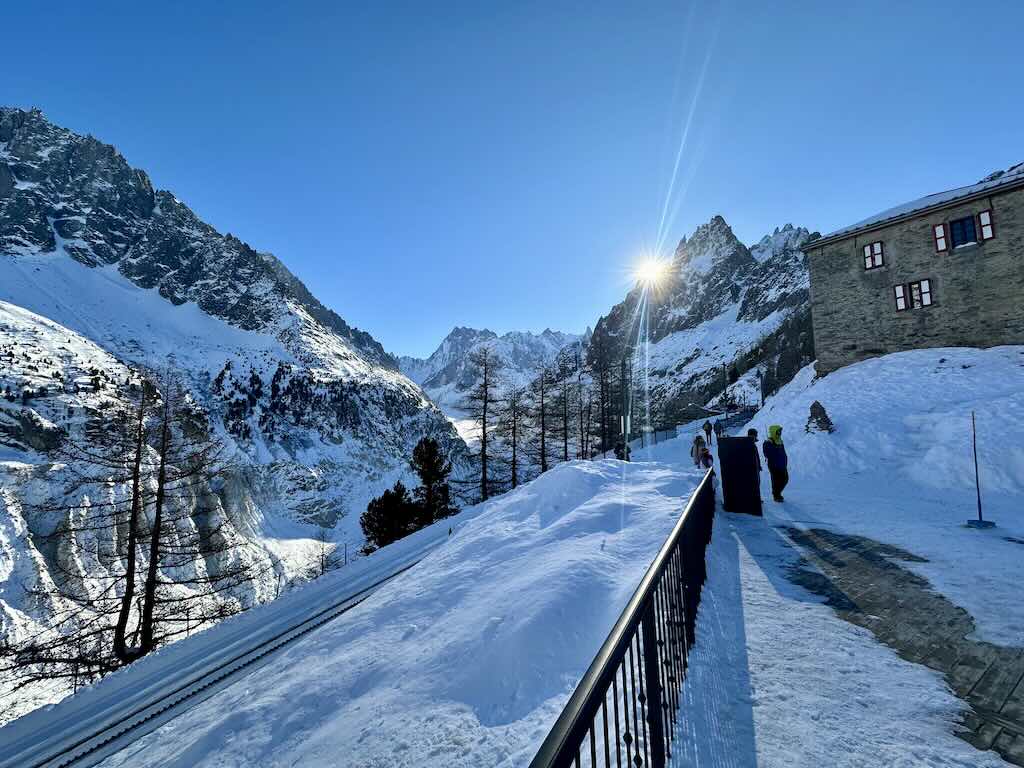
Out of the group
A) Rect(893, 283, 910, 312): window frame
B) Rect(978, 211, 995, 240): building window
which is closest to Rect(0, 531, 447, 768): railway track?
Rect(893, 283, 910, 312): window frame

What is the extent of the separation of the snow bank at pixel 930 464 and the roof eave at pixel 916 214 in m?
7.30

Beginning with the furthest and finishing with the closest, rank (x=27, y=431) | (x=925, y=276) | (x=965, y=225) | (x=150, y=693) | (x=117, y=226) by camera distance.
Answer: (x=117, y=226) < (x=27, y=431) < (x=925, y=276) < (x=965, y=225) < (x=150, y=693)

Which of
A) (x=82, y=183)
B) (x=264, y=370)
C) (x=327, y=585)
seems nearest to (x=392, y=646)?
(x=327, y=585)

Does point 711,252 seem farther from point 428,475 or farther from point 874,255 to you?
point 428,475

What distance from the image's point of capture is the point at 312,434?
85438 millimetres

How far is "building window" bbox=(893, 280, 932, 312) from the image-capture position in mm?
20859

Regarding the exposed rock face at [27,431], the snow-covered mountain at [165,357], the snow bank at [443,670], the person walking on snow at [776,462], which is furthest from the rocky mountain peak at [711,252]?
the exposed rock face at [27,431]

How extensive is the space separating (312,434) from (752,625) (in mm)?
92159

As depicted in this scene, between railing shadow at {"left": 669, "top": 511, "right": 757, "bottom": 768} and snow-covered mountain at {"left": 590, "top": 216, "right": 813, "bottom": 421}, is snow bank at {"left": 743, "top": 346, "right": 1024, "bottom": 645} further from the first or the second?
snow-covered mountain at {"left": 590, "top": 216, "right": 813, "bottom": 421}

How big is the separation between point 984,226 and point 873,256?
158 inches

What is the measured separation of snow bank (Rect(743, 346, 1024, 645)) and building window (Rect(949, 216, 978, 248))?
18.6ft

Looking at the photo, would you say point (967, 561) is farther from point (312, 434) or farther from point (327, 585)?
Result: point (312, 434)

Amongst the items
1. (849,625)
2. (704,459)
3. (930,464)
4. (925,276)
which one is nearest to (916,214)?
(925,276)

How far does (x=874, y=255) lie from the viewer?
22.6m
